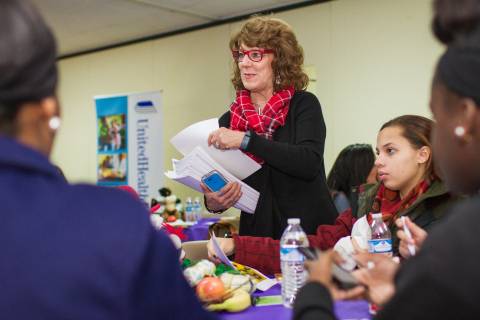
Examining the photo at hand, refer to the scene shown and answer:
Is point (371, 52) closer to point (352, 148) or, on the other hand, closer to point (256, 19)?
point (352, 148)

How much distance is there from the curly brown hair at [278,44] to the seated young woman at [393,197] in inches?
21.8

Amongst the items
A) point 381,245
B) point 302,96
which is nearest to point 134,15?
point 302,96

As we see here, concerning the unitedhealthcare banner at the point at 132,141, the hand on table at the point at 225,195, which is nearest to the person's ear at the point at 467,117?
the hand on table at the point at 225,195

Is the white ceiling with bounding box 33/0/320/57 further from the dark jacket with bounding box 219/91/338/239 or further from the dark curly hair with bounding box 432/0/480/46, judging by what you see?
the dark curly hair with bounding box 432/0/480/46

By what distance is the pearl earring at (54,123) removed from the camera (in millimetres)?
782

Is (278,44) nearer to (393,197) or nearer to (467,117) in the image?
(393,197)

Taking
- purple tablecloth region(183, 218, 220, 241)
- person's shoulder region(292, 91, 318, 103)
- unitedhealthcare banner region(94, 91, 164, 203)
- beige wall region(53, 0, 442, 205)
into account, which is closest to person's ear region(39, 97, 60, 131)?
person's shoulder region(292, 91, 318, 103)

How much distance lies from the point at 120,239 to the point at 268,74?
1.93 m

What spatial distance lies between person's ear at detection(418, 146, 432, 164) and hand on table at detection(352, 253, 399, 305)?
995 mm

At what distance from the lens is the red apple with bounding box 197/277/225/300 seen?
1.59m

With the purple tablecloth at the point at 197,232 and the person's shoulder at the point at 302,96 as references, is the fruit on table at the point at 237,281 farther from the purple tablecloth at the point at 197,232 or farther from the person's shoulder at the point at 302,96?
the purple tablecloth at the point at 197,232

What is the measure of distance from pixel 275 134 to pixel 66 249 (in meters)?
1.85

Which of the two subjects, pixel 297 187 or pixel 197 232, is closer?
pixel 297 187

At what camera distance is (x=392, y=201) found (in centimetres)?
225
